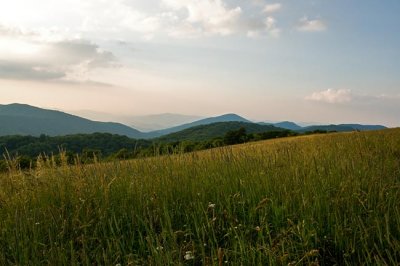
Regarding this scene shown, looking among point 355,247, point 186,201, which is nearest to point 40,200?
point 186,201

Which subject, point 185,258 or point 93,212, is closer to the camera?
point 185,258

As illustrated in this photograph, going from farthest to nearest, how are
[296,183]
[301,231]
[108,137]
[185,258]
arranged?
[108,137], [296,183], [301,231], [185,258]

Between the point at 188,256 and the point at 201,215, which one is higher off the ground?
the point at 201,215

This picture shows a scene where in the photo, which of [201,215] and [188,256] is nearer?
[188,256]

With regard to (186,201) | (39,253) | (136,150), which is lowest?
(39,253)

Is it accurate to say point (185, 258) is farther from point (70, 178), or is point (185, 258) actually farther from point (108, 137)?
point (108, 137)

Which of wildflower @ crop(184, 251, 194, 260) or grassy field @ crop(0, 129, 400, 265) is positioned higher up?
grassy field @ crop(0, 129, 400, 265)

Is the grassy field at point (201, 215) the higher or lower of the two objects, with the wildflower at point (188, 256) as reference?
higher

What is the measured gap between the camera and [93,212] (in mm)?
4844

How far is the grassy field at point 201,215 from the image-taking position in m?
3.35

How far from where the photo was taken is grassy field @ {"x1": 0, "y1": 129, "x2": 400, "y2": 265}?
3.35 m

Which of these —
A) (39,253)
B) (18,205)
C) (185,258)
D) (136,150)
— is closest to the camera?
(185,258)

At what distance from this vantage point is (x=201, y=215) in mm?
4289

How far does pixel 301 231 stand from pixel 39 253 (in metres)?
2.81
